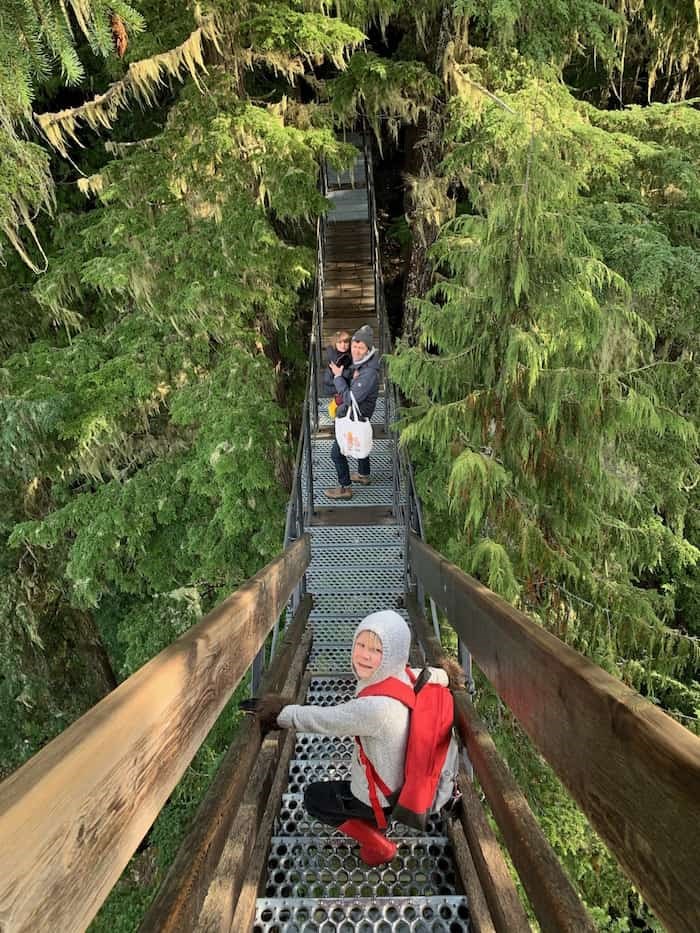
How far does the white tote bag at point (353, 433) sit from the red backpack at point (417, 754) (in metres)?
4.00

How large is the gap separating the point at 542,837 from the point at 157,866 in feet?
34.6

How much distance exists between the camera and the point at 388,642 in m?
1.96

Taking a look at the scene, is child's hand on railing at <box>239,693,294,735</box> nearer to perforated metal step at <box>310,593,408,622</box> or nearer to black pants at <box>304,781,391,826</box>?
black pants at <box>304,781,391,826</box>

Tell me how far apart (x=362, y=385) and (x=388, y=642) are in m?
3.99

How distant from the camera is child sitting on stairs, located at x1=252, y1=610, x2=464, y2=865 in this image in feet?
6.28

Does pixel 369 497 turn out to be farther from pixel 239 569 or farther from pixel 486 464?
pixel 486 464

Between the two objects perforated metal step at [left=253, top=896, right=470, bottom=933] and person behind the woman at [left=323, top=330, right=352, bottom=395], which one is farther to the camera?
person behind the woman at [left=323, top=330, right=352, bottom=395]

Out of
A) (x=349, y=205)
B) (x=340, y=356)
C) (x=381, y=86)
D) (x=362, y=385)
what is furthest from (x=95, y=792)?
(x=349, y=205)

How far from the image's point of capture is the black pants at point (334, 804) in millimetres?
2088

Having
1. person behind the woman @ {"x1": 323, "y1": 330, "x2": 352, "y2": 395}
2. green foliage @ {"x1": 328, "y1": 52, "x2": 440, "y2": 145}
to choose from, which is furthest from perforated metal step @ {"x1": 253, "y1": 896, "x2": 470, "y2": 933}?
green foliage @ {"x1": 328, "y1": 52, "x2": 440, "y2": 145}

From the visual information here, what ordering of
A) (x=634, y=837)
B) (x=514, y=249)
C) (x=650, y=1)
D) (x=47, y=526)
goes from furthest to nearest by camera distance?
(x=47, y=526) → (x=650, y=1) → (x=514, y=249) → (x=634, y=837)

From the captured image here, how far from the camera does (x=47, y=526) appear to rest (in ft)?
24.8

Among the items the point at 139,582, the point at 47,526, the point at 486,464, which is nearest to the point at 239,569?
the point at 139,582

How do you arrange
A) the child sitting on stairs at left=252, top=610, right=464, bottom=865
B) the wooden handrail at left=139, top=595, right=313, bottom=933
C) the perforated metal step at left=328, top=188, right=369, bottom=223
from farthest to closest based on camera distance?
the perforated metal step at left=328, top=188, right=369, bottom=223 → the child sitting on stairs at left=252, top=610, right=464, bottom=865 → the wooden handrail at left=139, top=595, right=313, bottom=933
